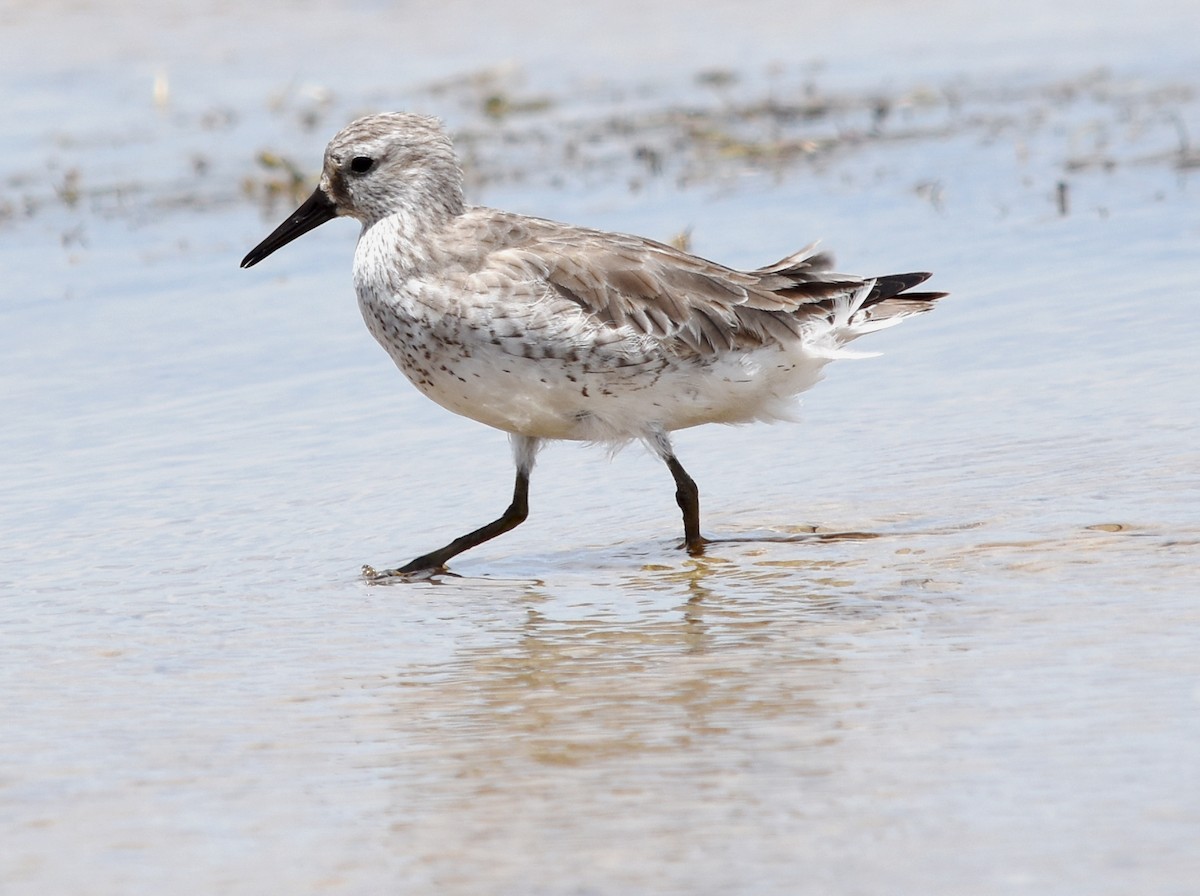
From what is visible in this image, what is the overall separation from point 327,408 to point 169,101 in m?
7.80

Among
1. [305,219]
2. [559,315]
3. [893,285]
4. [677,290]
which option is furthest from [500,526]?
[893,285]

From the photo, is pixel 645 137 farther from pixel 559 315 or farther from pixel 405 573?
pixel 405 573

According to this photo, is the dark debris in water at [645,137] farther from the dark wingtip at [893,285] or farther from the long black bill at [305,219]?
the long black bill at [305,219]

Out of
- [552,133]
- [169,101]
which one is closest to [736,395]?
[552,133]

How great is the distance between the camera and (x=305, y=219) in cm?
795

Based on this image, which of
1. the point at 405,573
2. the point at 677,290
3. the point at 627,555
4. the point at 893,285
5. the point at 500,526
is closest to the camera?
the point at 405,573

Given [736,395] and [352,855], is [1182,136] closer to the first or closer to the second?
[736,395]

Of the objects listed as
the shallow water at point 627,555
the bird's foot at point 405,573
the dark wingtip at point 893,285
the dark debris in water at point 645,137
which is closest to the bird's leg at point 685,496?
the shallow water at point 627,555

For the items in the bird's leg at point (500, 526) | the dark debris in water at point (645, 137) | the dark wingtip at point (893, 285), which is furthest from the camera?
the dark debris in water at point (645, 137)

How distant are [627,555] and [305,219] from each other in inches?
81.2

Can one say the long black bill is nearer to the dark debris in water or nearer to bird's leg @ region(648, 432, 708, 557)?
bird's leg @ region(648, 432, 708, 557)

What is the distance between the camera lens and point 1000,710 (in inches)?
193

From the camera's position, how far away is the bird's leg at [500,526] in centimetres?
691

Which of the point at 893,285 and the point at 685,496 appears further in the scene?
the point at 893,285
